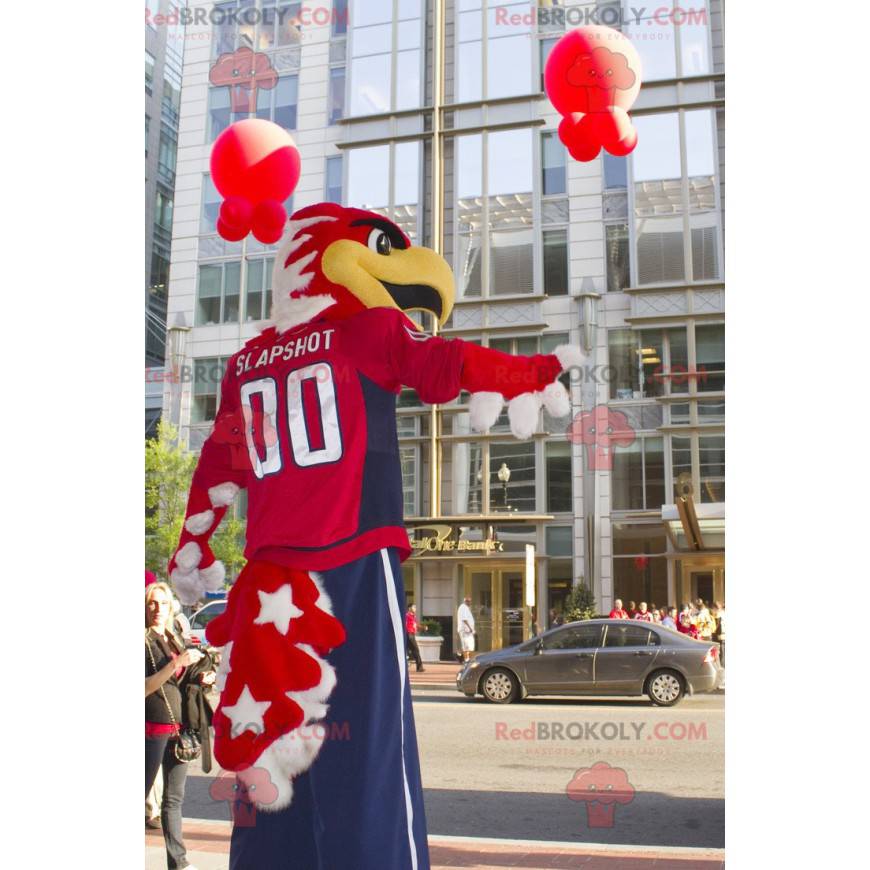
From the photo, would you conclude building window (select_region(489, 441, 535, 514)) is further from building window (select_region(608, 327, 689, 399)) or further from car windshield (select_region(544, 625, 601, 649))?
car windshield (select_region(544, 625, 601, 649))

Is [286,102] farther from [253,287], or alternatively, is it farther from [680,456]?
[680,456]

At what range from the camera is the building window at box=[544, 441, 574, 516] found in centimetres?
895

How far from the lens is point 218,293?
610 centimetres

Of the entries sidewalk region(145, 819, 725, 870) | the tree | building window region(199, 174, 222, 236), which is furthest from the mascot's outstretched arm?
building window region(199, 174, 222, 236)

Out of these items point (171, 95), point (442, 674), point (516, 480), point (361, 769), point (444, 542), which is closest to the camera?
point (361, 769)

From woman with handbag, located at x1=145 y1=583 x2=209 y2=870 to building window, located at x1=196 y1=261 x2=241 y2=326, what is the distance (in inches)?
87.8

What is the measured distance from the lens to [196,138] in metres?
4.64

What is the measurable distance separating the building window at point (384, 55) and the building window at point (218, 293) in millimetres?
1262

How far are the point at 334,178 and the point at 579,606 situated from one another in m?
4.39

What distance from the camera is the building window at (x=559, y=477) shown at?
8.95 metres

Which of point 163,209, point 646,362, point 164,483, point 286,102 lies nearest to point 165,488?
point 164,483
